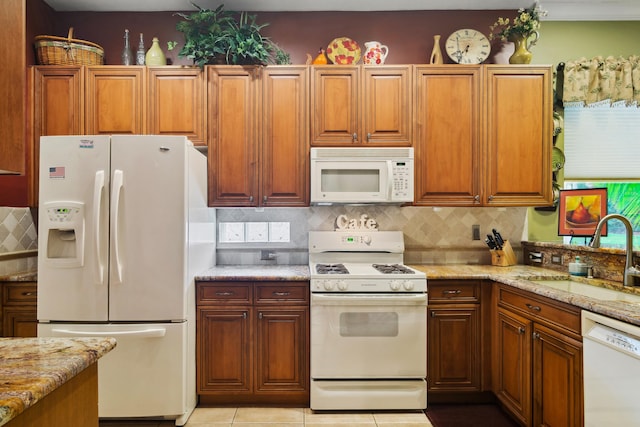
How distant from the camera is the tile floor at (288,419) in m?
2.50

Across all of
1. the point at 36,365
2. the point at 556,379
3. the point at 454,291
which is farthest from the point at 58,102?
the point at 556,379

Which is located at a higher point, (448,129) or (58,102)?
(58,102)

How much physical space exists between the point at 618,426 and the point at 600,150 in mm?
2489

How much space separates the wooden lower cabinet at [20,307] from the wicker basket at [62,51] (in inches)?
65.2

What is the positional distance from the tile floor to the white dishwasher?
1101 millimetres

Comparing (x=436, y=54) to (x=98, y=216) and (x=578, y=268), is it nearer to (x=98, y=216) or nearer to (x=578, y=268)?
(x=578, y=268)

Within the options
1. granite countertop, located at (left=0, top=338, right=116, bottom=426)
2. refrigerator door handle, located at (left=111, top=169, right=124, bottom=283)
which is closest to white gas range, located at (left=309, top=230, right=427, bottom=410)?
refrigerator door handle, located at (left=111, top=169, right=124, bottom=283)

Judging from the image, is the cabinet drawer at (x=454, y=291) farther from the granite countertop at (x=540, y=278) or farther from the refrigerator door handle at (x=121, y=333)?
the refrigerator door handle at (x=121, y=333)

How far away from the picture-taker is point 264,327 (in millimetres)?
2695

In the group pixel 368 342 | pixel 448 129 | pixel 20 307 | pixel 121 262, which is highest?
pixel 448 129

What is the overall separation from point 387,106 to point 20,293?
292cm

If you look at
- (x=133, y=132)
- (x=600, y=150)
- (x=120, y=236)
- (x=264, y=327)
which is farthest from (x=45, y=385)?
(x=600, y=150)

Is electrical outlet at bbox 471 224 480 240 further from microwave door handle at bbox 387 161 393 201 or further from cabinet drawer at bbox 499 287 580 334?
microwave door handle at bbox 387 161 393 201

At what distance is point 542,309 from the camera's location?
2117 millimetres
